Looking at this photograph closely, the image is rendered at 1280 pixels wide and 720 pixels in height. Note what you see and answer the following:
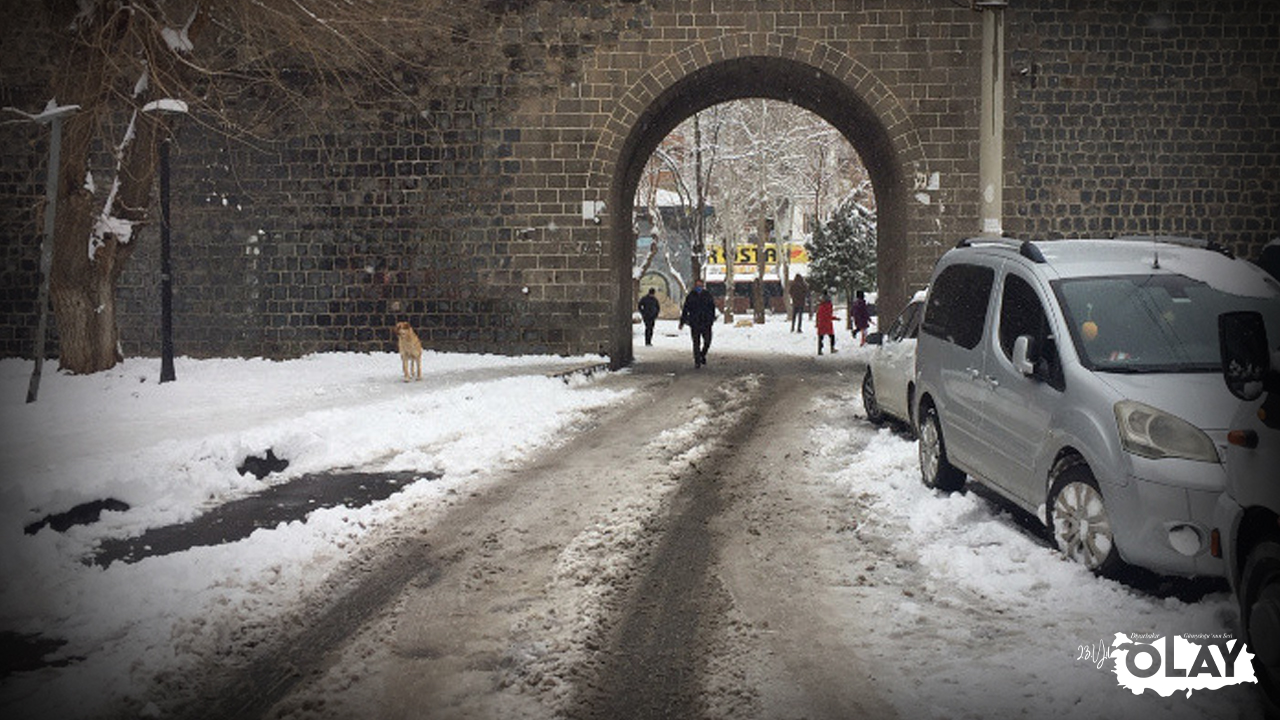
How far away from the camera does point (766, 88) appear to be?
22.9 metres

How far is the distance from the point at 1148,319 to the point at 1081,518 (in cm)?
138

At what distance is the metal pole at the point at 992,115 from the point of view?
42.6ft

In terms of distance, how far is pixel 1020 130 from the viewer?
65.0 feet

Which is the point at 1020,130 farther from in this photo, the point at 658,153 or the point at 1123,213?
the point at 658,153

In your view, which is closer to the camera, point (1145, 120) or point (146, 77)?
point (146, 77)

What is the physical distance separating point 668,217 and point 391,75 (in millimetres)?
44001

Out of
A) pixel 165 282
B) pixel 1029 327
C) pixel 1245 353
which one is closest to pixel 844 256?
pixel 165 282

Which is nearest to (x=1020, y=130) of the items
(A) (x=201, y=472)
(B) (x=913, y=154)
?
(B) (x=913, y=154)

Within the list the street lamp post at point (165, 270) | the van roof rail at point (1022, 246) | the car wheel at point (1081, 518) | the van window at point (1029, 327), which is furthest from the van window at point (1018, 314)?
the street lamp post at point (165, 270)

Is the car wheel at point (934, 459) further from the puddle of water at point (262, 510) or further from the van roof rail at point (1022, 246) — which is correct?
the puddle of water at point (262, 510)

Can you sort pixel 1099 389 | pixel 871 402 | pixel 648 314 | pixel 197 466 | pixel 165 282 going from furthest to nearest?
pixel 648 314 < pixel 165 282 < pixel 871 402 < pixel 197 466 < pixel 1099 389

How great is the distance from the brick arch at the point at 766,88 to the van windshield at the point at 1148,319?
44.0 ft

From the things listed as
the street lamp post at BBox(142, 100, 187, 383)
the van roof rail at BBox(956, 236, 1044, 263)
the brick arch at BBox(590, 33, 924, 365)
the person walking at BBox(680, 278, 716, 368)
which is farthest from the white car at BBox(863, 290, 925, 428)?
the street lamp post at BBox(142, 100, 187, 383)

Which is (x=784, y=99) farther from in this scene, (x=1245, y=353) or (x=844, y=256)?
(x=1245, y=353)
